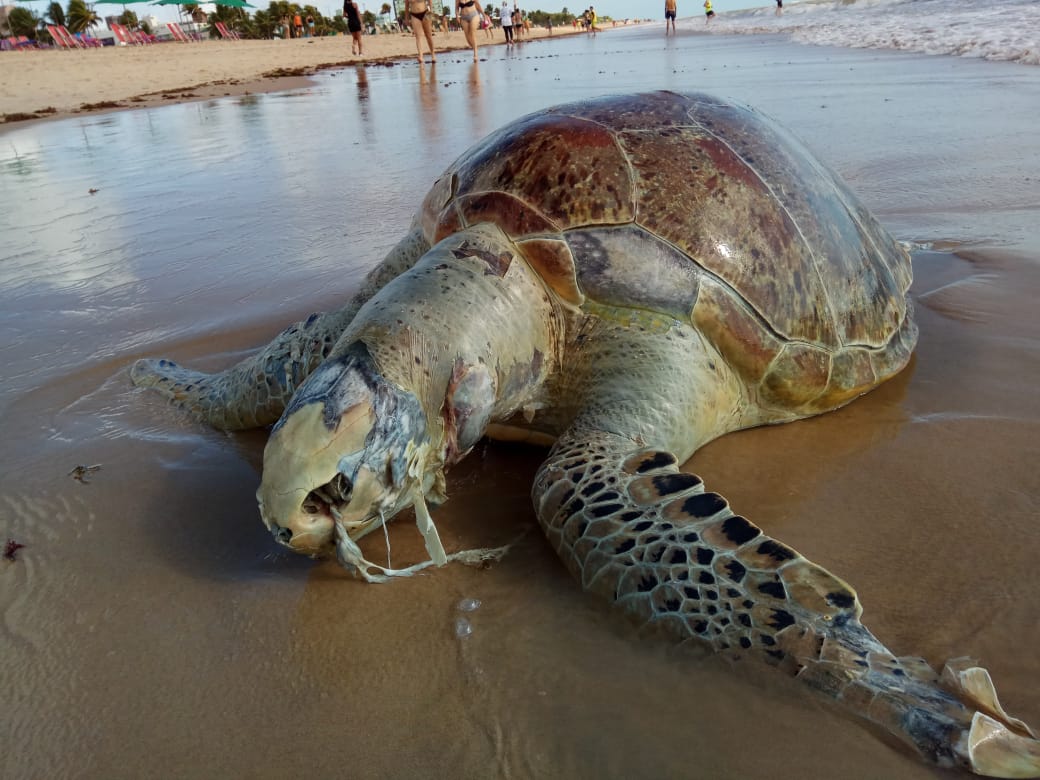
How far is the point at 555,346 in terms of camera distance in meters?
2.29

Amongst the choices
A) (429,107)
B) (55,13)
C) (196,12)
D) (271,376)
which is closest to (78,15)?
(55,13)

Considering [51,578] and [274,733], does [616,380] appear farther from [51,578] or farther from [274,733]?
[51,578]

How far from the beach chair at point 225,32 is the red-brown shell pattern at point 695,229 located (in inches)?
2491

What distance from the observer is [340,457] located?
158cm

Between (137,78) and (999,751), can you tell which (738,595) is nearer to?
(999,751)

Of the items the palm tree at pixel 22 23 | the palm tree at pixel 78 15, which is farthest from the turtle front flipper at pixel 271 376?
the palm tree at pixel 78 15

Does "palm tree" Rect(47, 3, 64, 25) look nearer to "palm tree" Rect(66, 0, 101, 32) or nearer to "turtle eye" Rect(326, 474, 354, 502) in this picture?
"palm tree" Rect(66, 0, 101, 32)

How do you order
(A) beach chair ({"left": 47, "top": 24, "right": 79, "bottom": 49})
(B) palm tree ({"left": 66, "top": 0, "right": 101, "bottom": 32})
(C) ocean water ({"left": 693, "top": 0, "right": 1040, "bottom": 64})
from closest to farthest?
(C) ocean water ({"left": 693, "top": 0, "right": 1040, "bottom": 64}), (A) beach chair ({"left": 47, "top": 24, "right": 79, "bottom": 49}), (B) palm tree ({"left": 66, "top": 0, "right": 101, "bottom": 32})

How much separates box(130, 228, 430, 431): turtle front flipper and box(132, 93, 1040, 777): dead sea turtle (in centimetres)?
1

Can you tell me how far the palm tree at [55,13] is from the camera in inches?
2382

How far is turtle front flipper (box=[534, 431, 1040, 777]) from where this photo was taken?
50.1 inches

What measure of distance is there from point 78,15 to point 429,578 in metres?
76.3

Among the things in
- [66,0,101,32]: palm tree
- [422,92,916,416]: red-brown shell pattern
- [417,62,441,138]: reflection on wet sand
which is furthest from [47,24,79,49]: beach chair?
[422,92,916,416]: red-brown shell pattern

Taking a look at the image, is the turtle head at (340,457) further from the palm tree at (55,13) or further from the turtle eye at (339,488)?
the palm tree at (55,13)
